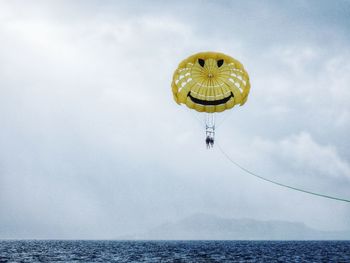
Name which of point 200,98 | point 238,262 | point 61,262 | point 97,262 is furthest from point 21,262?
point 200,98

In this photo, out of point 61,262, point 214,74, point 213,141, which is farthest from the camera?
point 61,262

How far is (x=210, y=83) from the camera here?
90.6ft

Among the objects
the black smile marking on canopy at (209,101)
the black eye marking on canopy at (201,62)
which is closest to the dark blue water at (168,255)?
the black smile marking on canopy at (209,101)

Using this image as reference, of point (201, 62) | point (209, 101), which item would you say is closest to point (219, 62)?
point (201, 62)

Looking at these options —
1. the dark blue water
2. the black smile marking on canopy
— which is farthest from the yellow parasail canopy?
the dark blue water

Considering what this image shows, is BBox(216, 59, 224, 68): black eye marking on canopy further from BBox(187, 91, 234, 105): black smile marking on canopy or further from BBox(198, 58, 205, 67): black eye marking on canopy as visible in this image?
BBox(187, 91, 234, 105): black smile marking on canopy

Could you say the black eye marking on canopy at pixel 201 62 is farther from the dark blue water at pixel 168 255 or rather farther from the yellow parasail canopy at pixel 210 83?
the dark blue water at pixel 168 255

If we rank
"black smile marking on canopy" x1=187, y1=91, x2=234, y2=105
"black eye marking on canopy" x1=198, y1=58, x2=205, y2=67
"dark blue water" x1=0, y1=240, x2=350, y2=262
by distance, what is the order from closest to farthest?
"black eye marking on canopy" x1=198, y1=58, x2=205, y2=67, "black smile marking on canopy" x1=187, y1=91, x2=234, y2=105, "dark blue water" x1=0, y1=240, x2=350, y2=262

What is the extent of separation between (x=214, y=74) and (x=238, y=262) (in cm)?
2647

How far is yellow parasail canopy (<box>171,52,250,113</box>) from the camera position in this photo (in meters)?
26.8

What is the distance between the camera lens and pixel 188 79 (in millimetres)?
27719

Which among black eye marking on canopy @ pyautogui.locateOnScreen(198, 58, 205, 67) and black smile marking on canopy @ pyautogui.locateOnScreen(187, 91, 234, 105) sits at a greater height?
black eye marking on canopy @ pyautogui.locateOnScreen(198, 58, 205, 67)

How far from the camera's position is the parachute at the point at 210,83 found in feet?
88.0

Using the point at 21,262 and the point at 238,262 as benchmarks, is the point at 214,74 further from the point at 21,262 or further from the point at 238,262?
the point at 21,262
